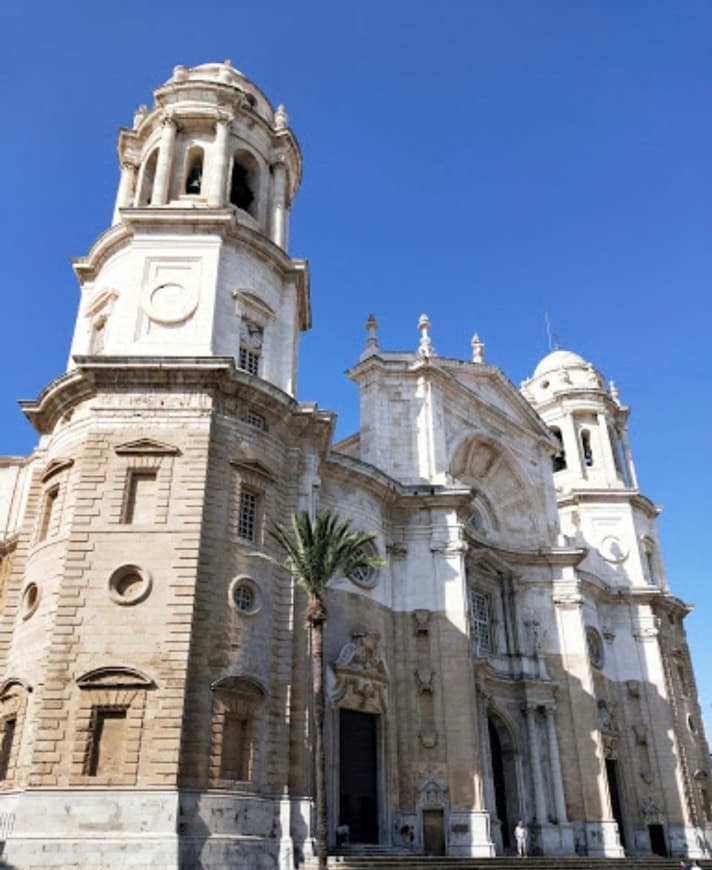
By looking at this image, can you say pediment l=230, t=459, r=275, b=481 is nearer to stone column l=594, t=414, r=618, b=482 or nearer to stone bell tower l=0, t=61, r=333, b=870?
stone bell tower l=0, t=61, r=333, b=870

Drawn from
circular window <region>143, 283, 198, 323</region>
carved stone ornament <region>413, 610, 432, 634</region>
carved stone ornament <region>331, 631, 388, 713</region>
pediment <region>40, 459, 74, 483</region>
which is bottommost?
carved stone ornament <region>331, 631, 388, 713</region>

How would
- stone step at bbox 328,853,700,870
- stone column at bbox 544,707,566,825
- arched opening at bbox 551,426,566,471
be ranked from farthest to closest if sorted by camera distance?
1. arched opening at bbox 551,426,566,471
2. stone column at bbox 544,707,566,825
3. stone step at bbox 328,853,700,870

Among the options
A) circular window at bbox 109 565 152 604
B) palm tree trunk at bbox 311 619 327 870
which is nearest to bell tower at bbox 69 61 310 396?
circular window at bbox 109 565 152 604

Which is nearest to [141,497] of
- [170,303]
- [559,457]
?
[170,303]

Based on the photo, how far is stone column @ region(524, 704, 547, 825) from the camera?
31.6 metres

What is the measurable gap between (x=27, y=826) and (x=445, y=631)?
15.6 m

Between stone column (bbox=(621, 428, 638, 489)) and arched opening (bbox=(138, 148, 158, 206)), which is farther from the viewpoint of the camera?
stone column (bbox=(621, 428, 638, 489))

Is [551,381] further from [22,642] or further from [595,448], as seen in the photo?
[22,642]

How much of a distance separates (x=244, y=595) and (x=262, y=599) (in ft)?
1.83

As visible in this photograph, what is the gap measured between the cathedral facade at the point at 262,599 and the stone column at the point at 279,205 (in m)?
0.09

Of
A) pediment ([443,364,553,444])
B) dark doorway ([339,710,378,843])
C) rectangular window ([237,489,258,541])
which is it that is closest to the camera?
rectangular window ([237,489,258,541])

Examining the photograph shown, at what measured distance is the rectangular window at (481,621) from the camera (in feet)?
111

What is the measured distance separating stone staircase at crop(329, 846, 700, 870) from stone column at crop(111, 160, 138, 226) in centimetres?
2391

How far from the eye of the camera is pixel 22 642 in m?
21.9
